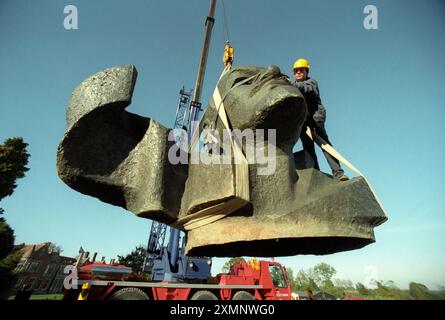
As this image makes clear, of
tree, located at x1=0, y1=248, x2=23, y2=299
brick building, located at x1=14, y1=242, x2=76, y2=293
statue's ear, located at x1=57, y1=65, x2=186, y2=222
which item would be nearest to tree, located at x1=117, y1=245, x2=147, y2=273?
tree, located at x1=0, y1=248, x2=23, y2=299

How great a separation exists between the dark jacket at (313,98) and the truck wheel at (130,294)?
813 cm

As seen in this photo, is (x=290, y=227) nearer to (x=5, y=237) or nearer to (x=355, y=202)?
(x=355, y=202)

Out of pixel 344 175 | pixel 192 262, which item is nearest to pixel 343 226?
pixel 344 175

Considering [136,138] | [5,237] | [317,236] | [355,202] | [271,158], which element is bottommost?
[317,236]

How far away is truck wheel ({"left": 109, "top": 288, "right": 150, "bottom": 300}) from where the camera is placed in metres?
8.11

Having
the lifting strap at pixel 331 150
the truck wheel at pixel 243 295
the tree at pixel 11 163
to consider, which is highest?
the tree at pixel 11 163

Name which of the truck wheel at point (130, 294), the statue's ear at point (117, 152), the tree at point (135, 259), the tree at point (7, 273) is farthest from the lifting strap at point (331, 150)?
the tree at point (135, 259)

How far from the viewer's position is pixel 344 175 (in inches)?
74.0

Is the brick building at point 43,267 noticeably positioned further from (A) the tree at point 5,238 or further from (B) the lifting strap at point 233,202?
(B) the lifting strap at point 233,202

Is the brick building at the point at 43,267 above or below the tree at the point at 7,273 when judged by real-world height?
above

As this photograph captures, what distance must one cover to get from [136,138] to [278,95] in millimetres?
914

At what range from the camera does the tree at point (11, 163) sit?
703 inches

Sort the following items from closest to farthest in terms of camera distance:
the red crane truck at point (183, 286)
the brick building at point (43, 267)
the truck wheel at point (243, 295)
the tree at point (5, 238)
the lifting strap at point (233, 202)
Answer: the lifting strap at point (233, 202) < the red crane truck at point (183, 286) < the truck wheel at point (243, 295) < the tree at point (5, 238) < the brick building at point (43, 267)

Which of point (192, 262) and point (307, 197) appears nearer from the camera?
point (307, 197)
